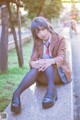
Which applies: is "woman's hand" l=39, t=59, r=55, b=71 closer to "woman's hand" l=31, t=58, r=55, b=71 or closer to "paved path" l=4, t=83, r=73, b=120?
"woman's hand" l=31, t=58, r=55, b=71

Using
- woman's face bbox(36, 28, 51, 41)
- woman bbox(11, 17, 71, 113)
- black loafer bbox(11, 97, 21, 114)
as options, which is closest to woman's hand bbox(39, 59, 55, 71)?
woman bbox(11, 17, 71, 113)

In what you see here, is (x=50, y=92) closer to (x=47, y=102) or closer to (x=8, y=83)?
(x=47, y=102)

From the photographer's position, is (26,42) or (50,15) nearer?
(50,15)

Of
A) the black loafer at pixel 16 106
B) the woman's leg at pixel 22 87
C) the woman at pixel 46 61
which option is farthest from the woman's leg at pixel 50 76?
the black loafer at pixel 16 106

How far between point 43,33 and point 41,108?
1118 millimetres

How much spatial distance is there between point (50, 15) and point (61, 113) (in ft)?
48.5

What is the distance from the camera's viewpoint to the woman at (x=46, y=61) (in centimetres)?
425

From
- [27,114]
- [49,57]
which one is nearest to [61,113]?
[27,114]

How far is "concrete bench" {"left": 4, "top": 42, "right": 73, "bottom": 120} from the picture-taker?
3.81 meters

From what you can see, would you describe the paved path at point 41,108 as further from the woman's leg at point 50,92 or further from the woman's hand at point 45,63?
the woman's hand at point 45,63

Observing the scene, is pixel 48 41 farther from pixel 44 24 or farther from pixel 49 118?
pixel 49 118

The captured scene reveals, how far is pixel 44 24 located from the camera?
15.0ft

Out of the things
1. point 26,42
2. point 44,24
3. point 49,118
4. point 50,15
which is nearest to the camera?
point 49,118

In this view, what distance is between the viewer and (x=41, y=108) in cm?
406
